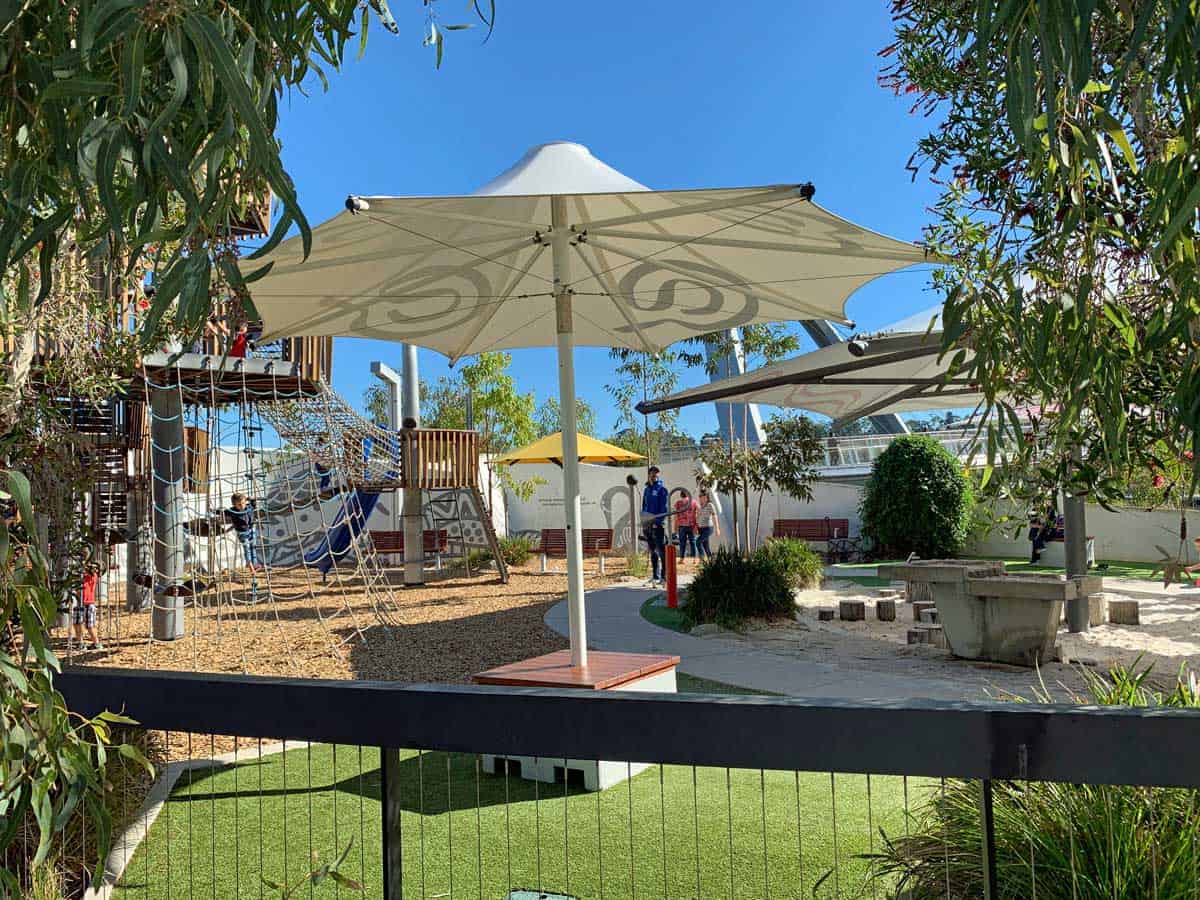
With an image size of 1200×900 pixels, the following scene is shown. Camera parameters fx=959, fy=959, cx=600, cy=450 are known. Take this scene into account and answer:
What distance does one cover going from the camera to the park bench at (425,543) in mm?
19359

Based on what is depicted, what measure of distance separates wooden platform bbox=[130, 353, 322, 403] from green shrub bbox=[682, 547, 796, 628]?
4844 millimetres

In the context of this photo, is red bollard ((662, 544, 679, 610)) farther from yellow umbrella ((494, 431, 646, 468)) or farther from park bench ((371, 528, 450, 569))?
park bench ((371, 528, 450, 569))

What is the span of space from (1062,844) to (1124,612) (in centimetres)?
727

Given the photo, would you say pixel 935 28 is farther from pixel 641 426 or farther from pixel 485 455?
pixel 641 426

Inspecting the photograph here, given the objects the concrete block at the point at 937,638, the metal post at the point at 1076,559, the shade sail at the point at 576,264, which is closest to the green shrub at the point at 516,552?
the shade sail at the point at 576,264

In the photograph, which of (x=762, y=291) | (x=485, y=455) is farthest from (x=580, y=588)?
(x=485, y=455)

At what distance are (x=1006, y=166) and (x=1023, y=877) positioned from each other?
229 centimetres

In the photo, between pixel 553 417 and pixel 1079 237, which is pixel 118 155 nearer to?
pixel 1079 237

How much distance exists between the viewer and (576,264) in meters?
6.46

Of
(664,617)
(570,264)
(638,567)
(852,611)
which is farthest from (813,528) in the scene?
(570,264)

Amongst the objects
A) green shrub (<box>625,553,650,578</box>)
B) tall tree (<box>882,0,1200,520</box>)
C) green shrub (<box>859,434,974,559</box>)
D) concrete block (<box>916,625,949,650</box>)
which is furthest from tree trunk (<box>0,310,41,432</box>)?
green shrub (<box>859,434,974,559</box>)

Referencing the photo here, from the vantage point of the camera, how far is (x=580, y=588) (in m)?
5.10

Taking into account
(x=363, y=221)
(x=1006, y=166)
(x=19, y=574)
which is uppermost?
(x=363, y=221)

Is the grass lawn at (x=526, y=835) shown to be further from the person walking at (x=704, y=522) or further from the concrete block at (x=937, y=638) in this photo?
the person walking at (x=704, y=522)
